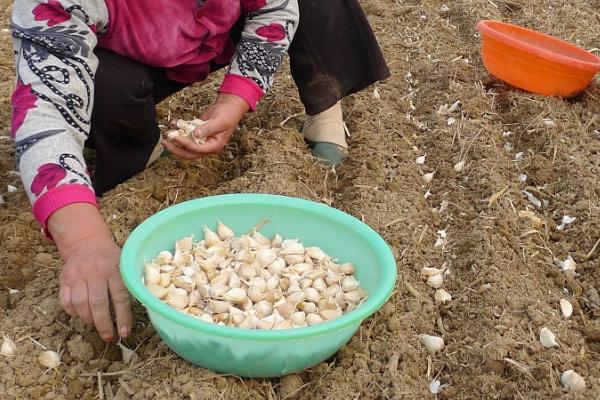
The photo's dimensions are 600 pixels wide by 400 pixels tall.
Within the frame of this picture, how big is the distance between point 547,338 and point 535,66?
1.20m

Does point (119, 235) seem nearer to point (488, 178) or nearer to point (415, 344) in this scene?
point (415, 344)

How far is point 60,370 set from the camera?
1.15 meters

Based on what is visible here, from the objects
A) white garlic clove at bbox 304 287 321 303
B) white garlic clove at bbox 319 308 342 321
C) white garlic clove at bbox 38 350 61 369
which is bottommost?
white garlic clove at bbox 38 350 61 369

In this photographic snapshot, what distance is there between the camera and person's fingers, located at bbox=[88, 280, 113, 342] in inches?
40.3

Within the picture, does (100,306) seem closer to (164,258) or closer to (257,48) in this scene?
(164,258)

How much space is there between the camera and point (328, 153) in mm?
1830

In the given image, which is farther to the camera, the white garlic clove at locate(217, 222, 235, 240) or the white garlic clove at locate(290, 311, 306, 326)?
the white garlic clove at locate(217, 222, 235, 240)

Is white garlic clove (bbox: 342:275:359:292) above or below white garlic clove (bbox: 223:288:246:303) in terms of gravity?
below

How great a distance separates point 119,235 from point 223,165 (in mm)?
420

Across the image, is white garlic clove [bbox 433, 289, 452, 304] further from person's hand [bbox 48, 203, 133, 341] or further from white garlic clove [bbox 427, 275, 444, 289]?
person's hand [bbox 48, 203, 133, 341]

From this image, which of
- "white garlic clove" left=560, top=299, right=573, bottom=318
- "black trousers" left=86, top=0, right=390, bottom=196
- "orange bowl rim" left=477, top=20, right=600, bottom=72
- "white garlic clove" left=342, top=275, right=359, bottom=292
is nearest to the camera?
"white garlic clove" left=342, top=275, right=359, bottom=292

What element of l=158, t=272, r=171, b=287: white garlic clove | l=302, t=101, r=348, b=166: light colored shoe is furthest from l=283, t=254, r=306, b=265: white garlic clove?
l=302, t=101, r=348, b=166: light colored shoe

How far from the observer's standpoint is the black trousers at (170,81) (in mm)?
1482

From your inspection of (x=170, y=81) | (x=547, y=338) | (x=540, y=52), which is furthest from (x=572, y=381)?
(x=540, y=52)
